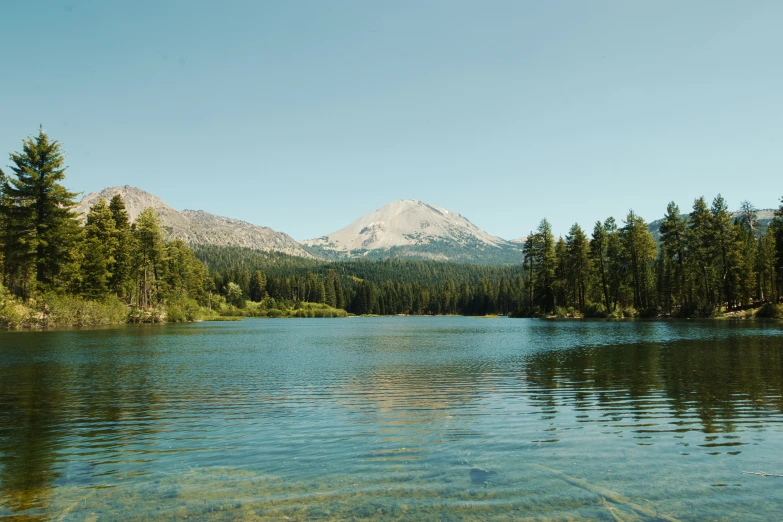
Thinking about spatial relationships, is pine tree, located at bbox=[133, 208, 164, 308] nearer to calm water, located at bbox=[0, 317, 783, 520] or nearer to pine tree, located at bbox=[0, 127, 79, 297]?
pine tree, located at bbox=[0, 127, 79, 297]

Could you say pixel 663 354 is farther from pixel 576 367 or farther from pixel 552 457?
pixel 552 457

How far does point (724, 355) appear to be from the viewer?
29609 millimetres

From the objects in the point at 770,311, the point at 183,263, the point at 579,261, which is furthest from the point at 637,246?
the point at 183,263

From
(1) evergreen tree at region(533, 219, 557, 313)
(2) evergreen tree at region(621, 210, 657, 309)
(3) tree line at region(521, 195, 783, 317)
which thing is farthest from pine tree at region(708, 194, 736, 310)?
(1) evergreen tree at region(533, 219, 557, 313)

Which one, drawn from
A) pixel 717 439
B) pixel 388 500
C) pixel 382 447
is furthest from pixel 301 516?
pixel 717 439

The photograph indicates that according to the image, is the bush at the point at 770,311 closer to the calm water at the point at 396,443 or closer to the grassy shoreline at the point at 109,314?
the grassy shoreline at the point at 109,314

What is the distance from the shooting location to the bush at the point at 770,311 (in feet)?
228

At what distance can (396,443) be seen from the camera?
11812mm

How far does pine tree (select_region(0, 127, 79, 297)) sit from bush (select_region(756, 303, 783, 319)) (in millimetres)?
96611

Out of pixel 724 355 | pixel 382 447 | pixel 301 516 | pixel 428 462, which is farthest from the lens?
pixel 724 355

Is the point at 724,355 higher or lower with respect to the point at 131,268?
lower

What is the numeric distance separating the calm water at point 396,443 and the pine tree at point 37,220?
147ft

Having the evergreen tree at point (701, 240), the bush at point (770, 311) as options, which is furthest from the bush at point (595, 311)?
the bush at point (770, 311)

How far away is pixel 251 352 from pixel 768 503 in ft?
114
